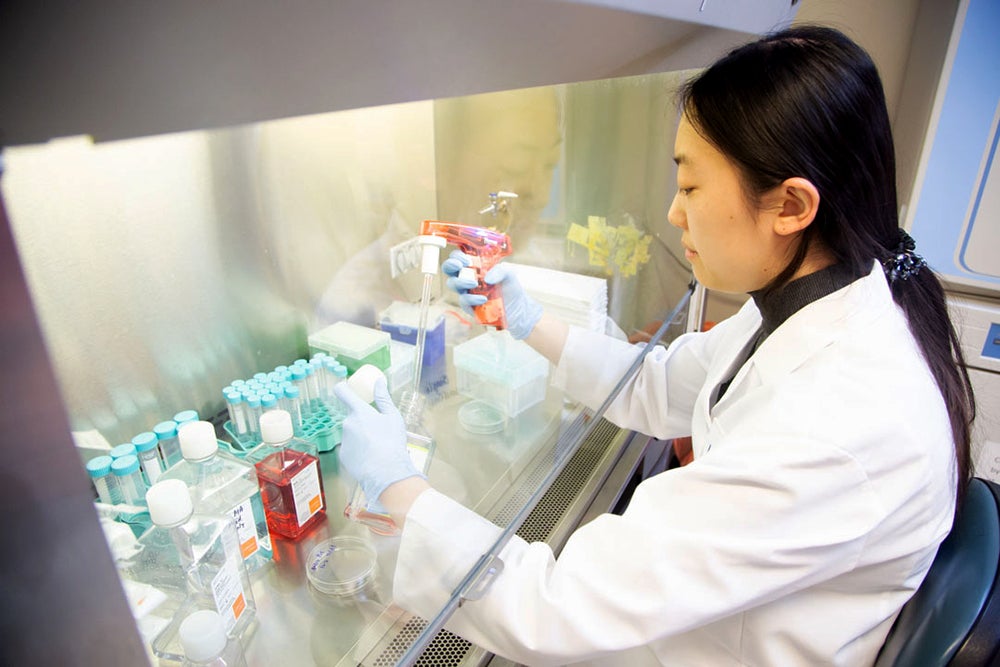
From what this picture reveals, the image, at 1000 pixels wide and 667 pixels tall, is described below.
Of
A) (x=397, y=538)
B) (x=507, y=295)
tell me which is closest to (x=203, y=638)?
(x=397, y=538)

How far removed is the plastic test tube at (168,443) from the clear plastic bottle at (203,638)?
0.37 m

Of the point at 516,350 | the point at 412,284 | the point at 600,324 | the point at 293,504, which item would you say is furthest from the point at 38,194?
the point at 600,324

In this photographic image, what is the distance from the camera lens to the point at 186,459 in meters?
0.93

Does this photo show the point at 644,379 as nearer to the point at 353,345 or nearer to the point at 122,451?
the point at 353,345

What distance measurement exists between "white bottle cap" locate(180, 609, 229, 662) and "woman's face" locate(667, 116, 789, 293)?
93cm

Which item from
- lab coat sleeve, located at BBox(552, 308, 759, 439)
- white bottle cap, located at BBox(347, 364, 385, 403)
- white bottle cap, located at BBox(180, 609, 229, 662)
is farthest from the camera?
lab coat sleeve, located at BBox(552, 308, 759, 439)

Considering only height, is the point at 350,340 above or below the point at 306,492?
above

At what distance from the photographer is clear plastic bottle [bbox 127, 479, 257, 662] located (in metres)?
0.76

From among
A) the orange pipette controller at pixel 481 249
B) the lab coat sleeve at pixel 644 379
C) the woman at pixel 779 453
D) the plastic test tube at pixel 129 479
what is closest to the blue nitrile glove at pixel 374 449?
the woman at pixel 779 453

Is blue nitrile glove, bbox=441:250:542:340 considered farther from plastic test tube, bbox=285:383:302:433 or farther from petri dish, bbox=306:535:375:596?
petri dish, bbox=306:535:375:596

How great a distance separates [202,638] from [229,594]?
0.33 ft

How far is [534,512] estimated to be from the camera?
1.29 m

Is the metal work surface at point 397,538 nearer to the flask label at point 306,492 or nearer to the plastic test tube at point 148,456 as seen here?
the flask label at point 306,492

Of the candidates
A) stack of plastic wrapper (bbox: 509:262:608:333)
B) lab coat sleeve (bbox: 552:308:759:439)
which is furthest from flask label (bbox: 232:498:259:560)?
stack of plastic wrapper (bbox: 509:262:608:333)
